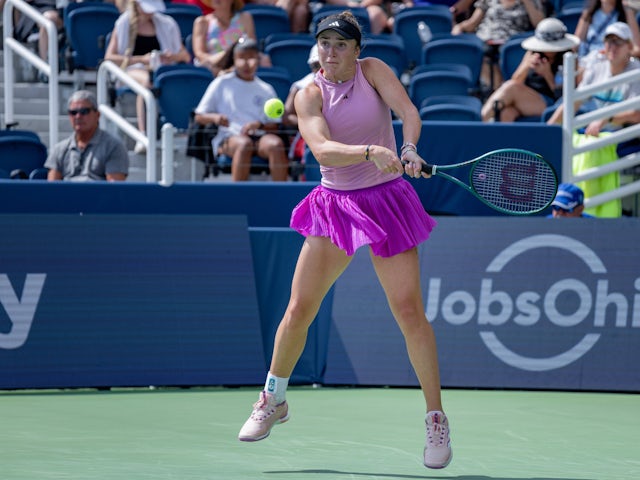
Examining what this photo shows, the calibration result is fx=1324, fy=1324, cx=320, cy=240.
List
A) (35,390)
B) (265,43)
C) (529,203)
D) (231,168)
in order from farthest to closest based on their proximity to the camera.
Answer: (265,43) → (231,168) → (35,390) → (529,203)

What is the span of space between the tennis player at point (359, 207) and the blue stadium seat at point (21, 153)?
4.83 m

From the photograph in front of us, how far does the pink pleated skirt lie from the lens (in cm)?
564

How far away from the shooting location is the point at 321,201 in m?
5.82

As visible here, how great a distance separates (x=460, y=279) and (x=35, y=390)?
2753 mm

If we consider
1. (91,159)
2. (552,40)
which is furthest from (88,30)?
(552,40)

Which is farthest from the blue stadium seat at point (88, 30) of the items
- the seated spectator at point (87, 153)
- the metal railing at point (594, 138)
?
the metal railing at point (594, 138)

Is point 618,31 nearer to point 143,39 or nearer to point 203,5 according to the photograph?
point 143,39

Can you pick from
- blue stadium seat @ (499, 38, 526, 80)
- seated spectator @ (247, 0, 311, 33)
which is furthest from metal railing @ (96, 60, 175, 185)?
blue stadium seat @ (499, 38, 526, 80)

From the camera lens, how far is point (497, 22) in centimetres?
1301

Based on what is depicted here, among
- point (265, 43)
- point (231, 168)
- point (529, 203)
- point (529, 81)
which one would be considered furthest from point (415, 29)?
point (529, 203)

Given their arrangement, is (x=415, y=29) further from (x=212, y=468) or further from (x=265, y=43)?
(x=212, y=468)

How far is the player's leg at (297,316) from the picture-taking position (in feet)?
18.9

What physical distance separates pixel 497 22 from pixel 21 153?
5.15m

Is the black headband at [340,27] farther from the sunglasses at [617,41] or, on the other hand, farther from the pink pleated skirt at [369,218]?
the sunglasses at [617,41]
